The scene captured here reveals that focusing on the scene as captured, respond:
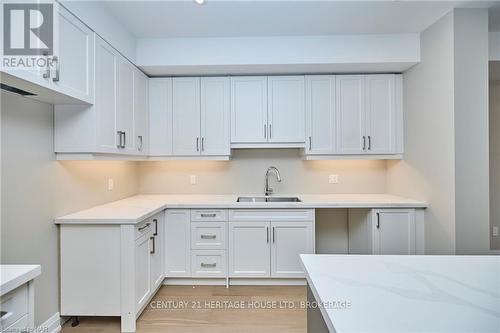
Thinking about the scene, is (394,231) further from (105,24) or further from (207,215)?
(105,24)

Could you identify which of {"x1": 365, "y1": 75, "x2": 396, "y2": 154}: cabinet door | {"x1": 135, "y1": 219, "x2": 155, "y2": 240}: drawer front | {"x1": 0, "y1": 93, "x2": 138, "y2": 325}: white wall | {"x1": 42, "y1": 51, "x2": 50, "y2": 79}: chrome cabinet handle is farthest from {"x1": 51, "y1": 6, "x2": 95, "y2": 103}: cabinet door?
{"x1": 365, "y1": 75, "x2": 396, "y2": 154}: cabinet door

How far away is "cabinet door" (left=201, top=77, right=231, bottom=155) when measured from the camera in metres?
3.13

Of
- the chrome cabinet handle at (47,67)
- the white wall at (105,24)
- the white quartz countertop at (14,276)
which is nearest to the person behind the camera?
the white quartz countertop at (14,276)

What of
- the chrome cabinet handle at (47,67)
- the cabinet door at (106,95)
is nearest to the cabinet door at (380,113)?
the cabinet door at (106,95)

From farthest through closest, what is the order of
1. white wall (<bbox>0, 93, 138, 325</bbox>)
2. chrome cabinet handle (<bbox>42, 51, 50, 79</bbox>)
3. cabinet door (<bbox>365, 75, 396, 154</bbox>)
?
1. cabinet door (<bbox>365, 75, 396, 154</bbox>)
2. white wall (<bbox>0, 93, 138, 325</bbox>)
3. chrome cabinet handle (<bbox>42, 51, 50, 79</bbox>)

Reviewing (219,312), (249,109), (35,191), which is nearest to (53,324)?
(35,191)

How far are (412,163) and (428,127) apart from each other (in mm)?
442

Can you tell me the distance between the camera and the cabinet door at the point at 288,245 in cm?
280

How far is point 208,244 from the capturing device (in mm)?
2828

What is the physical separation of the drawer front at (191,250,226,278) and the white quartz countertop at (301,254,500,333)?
178 cm

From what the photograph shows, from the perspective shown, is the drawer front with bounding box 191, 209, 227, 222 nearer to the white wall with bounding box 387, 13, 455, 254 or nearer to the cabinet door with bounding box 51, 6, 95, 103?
the cabinet door with bounding box 51, 6, 95, 103

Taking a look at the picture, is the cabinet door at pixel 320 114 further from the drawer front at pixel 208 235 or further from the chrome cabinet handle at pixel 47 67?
the chrome cabinet handle at pixel 47 67

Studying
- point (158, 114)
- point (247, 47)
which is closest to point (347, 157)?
point (247, 47)

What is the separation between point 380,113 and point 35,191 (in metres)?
3.29
